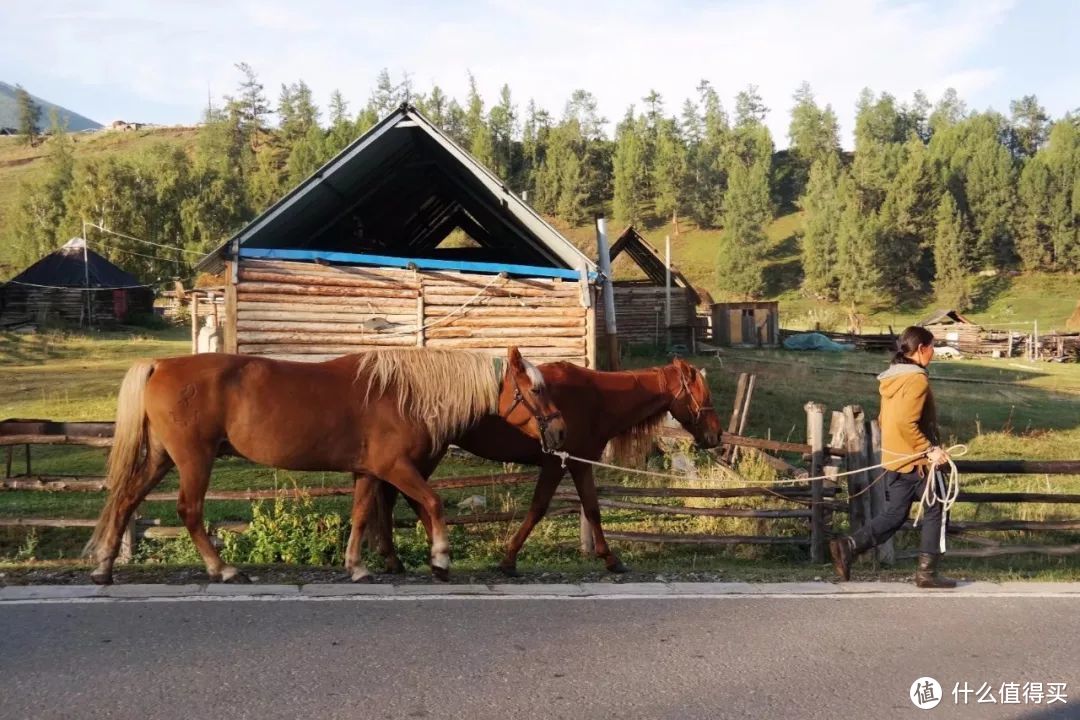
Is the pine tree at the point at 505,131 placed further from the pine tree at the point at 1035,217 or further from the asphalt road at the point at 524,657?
the asphalt road at the point at 524,657

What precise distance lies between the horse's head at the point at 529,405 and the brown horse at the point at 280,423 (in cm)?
1

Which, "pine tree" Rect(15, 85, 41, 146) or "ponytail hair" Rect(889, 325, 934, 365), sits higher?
"pine tree" Rect(15, 85, 41, 146)

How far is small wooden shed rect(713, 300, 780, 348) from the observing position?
48.2m

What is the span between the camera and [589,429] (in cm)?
763

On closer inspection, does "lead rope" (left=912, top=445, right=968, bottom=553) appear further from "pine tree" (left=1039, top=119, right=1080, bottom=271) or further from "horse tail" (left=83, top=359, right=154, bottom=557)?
"pine tree" (left=1039, top=119, right=1080, bottom=271)

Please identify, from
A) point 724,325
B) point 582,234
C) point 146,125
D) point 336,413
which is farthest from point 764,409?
point 146,125

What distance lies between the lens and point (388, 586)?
6324 mm

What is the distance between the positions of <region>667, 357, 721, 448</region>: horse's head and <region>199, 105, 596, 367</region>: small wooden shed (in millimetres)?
6316

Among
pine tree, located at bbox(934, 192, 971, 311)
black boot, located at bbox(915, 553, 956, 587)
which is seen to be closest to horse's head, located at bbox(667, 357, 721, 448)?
black boot, located at bbox(915, 553, 956, 587)

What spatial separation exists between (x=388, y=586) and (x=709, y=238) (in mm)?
93598

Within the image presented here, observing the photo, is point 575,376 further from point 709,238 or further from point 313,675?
point 709,238

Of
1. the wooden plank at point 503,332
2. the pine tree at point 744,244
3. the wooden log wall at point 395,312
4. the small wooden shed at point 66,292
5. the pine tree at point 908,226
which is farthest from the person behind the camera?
the pine tree at point 744,244

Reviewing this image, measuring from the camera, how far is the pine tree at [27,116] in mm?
122000

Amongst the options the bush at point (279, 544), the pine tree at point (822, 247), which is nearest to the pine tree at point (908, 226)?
the pine tree at point (822, 247)
